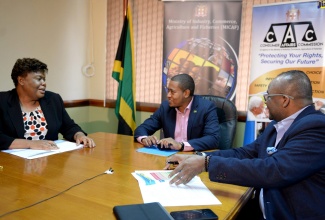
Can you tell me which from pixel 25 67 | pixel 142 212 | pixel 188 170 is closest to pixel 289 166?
pixel 188 170

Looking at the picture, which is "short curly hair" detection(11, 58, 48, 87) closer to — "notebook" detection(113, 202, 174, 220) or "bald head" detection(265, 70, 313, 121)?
"notebook" detection(113, 202, 174, 220)

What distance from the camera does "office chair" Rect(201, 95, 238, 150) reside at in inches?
100

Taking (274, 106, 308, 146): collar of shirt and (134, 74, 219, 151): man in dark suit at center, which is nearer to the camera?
(274, 106, 308, 146): collar of shirt

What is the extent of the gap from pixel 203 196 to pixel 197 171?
14 cm

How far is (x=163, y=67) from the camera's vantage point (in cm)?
354

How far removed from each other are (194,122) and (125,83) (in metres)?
1.39

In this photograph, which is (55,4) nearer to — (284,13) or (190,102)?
(190,102)

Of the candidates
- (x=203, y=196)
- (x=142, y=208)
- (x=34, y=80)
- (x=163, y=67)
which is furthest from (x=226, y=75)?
(x=142, y=208)

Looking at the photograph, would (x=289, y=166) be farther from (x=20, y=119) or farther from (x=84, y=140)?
(x=20, y=119)

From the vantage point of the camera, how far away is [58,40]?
3.58 metres

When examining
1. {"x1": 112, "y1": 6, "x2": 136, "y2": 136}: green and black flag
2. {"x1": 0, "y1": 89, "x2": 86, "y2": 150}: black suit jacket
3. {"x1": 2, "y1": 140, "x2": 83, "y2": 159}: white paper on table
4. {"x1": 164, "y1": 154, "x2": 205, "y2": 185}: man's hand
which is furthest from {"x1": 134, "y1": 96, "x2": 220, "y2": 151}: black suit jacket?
{"x1": 112, "y1": 6, "x2": 136, "y2": 136}: green and black flag

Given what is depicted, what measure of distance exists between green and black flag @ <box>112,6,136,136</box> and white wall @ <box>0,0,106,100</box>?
488 mm

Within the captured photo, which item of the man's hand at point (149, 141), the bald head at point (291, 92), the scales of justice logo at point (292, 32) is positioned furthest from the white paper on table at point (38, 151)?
the scales of justice logo at point (292, 32)

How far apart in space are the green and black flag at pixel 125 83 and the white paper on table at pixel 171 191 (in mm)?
2131
